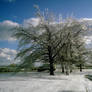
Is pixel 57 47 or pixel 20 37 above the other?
pixel 20 37

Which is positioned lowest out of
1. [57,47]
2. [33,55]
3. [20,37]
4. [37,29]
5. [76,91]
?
[76,91]

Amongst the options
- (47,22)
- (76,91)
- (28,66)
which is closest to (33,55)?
(28,66)

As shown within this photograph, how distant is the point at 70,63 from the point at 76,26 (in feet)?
16.6

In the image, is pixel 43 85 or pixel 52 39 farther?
pixel 52 39

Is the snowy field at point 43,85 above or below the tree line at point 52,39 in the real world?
below

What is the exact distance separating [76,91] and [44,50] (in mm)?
11360

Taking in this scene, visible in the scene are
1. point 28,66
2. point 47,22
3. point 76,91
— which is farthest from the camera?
point 47,22

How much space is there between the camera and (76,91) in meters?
5.50

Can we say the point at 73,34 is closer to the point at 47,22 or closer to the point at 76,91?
the point at 47,22

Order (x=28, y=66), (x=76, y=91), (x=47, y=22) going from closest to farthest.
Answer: (x=76, y=91)
(x=28, y=66)
(x=47, y=22)

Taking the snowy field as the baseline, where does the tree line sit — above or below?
above

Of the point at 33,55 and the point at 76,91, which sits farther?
the point at 33,55

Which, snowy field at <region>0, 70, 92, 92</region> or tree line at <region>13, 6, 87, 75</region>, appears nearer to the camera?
snowy field at <region>0, 70, 92, 92</region>

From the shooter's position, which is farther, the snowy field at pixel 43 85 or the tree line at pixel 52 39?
the tree line at pixel 52 39
